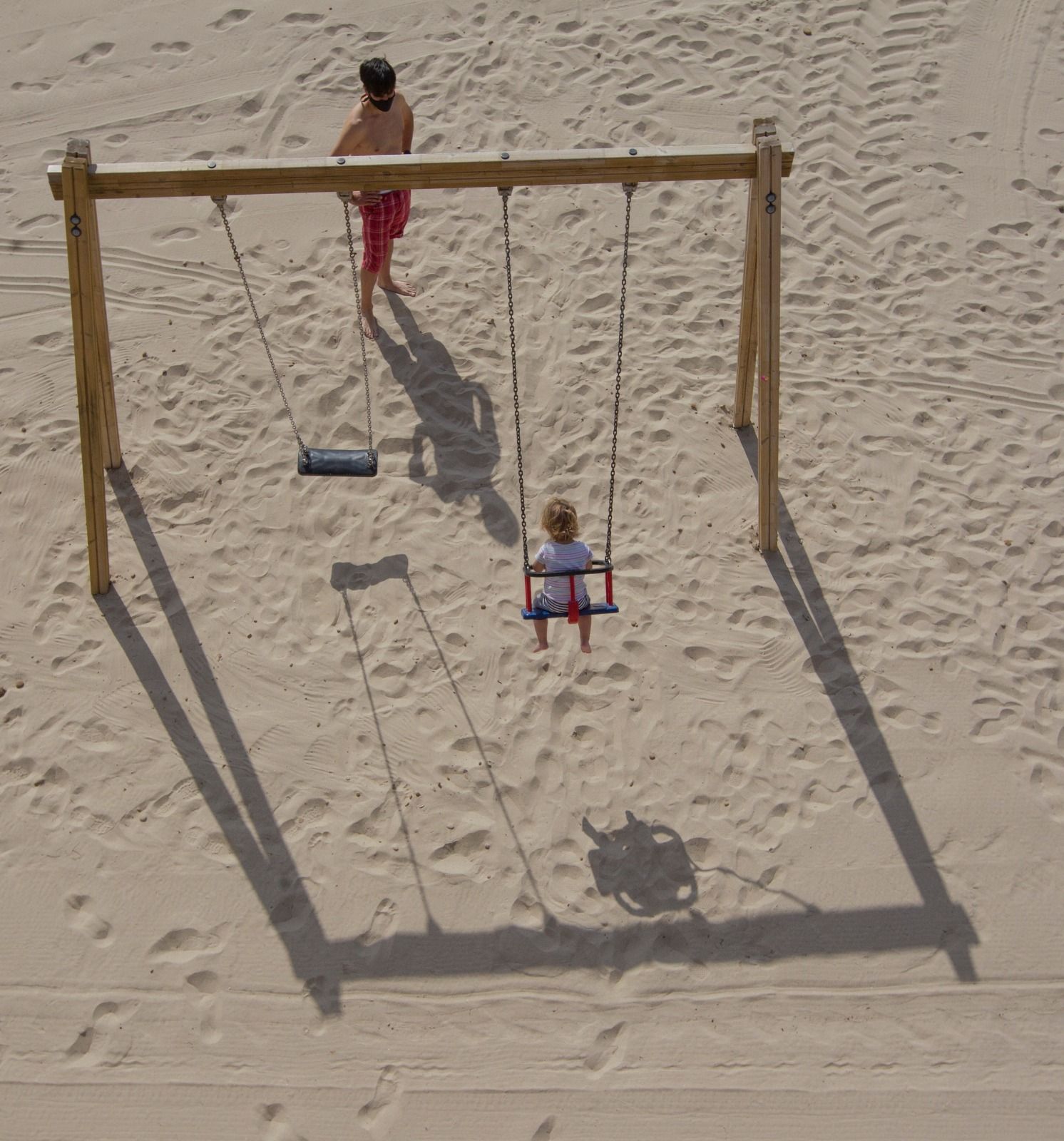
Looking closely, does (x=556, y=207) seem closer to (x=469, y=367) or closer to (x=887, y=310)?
(x=469, y=367)

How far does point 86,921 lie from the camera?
15.7ft

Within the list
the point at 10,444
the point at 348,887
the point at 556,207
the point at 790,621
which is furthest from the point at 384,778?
the point at 556,207

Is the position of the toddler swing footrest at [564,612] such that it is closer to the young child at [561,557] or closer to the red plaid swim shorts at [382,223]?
the young child at [561,557]

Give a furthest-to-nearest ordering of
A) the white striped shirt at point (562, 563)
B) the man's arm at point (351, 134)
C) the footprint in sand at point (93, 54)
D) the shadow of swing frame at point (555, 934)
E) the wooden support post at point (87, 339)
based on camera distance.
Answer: the footprint in sand at point (93, 54) → the man's arm at point (351, 134) → the wooden support post at point (87, 339) → the white striped shirt at point (562, 563) → the shadow of swing frame at point (555, 934)

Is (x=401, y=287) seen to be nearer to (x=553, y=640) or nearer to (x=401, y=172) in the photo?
(x=401, y=172)

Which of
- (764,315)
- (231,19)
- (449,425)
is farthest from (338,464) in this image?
(231,19)

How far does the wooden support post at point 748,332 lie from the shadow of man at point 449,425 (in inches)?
53.8

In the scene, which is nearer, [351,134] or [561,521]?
[561,521]

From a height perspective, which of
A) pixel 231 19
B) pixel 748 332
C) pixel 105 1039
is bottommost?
pixel 105 1039

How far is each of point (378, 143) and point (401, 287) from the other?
45.8 inches

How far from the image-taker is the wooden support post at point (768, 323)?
5.20 meters

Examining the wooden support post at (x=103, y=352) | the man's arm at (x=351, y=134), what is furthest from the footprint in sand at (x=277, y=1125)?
the man's arm at (x=351, y=134)

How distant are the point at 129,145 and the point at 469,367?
3263mm

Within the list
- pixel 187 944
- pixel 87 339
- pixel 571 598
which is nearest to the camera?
pixel 187 944
